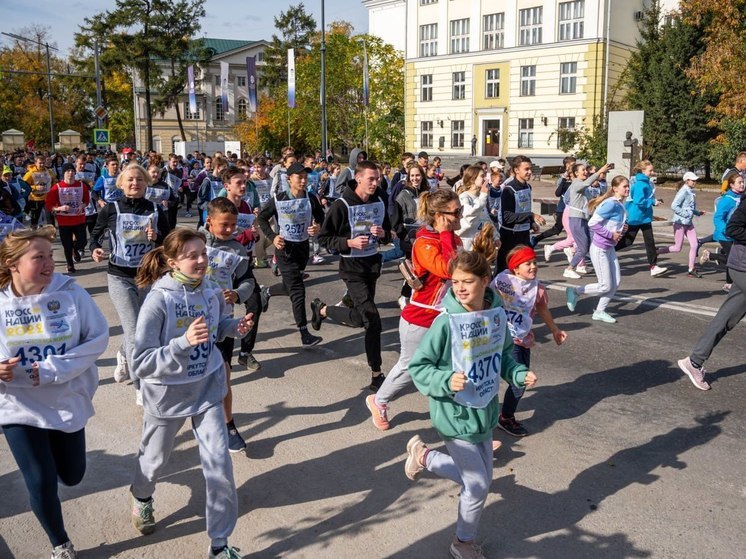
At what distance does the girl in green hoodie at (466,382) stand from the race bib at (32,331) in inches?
70.6

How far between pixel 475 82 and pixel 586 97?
28.6ft

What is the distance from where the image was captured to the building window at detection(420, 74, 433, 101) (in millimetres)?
54938

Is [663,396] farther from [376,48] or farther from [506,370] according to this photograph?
[376,48]

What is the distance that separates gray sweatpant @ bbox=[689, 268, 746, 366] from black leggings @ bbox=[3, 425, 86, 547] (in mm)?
5266

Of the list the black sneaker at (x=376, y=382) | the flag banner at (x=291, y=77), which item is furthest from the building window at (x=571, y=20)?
the black sneaker at (x=376, y=382)

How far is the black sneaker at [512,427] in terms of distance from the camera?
5516 mm

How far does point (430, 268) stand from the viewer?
5309 millimetres

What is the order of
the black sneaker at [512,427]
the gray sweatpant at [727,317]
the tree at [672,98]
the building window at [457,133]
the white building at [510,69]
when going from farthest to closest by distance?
the building window at [457,133] → the white building at [510,69] → the tree at [672,98] → the gray sweatpant at [727,317] → the black sneaker at [512,427]

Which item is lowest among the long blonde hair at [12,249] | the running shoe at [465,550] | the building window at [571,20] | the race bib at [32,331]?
the running shoe at [465,550]

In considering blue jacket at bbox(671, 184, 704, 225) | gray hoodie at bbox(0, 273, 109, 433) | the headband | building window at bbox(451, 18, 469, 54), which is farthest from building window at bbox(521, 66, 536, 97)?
gray hoodie at bbox(0, 273, 109, 433)

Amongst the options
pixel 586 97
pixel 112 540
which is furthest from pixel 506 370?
pixel 586 97

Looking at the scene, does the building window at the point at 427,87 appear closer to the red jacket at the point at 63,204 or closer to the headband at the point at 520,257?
the red jacket at the point at 63,204

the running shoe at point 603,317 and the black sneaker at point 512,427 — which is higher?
the running shoe at point 603,317

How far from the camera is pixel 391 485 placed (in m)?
4.73
